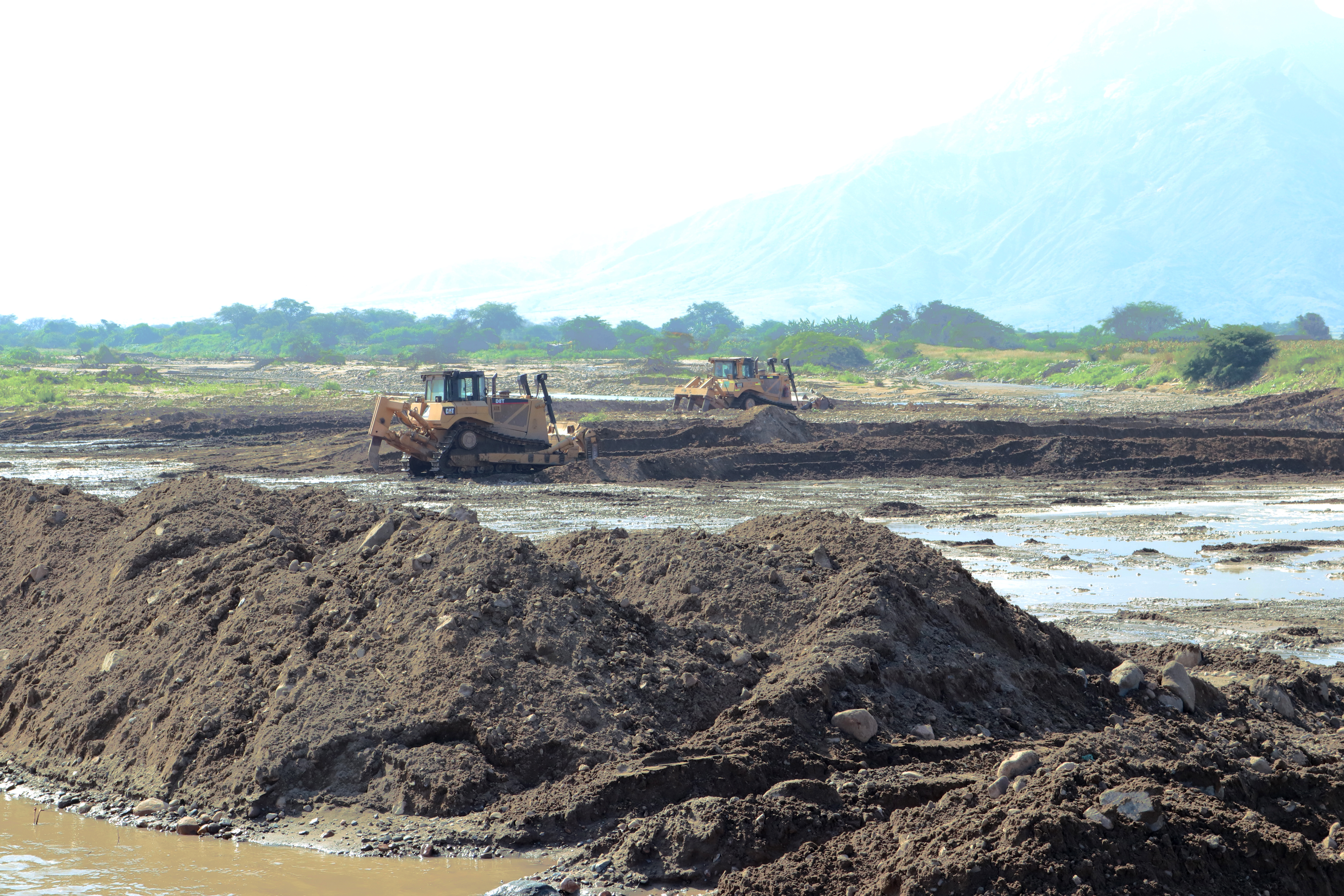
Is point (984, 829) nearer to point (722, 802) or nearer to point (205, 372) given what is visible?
point (722, 802)

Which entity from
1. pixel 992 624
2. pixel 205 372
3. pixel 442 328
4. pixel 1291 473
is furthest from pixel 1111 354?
pixel 442 328

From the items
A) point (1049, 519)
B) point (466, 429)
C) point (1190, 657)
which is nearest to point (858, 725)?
point (1190, 657)

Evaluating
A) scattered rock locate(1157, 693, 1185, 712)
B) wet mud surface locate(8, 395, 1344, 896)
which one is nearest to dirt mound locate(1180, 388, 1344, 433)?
A: wet mud surface locate(8, 395, 1344, 896)

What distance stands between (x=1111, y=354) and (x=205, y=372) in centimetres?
5991

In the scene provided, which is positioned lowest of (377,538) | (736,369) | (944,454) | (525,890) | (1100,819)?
(525,890)

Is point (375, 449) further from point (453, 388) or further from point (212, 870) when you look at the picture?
point (212, 870)

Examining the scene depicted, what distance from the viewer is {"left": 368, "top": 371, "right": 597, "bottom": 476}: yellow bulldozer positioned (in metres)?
25.2

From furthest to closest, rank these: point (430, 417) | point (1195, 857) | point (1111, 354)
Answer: point (1111, 354) → point (430, 417) → point (1195, 857)

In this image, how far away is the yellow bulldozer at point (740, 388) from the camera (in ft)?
129

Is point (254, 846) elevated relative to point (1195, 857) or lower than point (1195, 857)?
lower

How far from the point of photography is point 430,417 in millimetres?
25266

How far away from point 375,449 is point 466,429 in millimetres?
1939

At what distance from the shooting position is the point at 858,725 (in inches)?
287

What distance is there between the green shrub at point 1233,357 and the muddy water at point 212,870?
55.5 m
